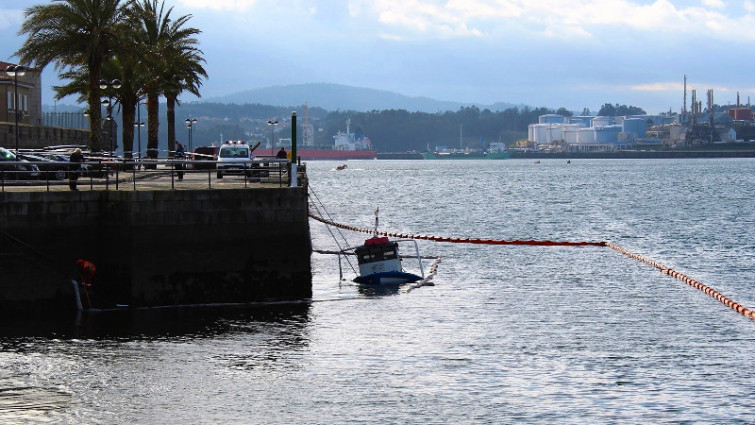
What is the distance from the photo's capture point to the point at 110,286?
2995 centimetres

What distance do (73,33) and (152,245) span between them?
2382 centimetres

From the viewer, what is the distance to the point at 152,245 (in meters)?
29.7

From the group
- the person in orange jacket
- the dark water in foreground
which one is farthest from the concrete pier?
the dark water in foreground

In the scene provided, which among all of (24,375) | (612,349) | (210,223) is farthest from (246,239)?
(612,349)

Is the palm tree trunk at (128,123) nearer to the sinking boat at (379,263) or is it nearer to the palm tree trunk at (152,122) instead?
the palm tree trunk at (152,122)

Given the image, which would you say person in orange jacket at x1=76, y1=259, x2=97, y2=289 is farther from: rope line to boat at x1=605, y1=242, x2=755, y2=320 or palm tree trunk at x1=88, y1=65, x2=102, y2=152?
palm tree trunk at x1=88, y1=65, x2=102, y2=152

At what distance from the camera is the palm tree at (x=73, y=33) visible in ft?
164

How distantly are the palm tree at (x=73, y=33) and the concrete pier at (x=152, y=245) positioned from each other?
70.9 ft

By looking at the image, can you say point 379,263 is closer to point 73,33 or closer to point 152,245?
point 152,245

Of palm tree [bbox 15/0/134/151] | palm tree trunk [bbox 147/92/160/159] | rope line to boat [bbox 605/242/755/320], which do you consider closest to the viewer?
rope line to boat [bbox 605/242/755/320]

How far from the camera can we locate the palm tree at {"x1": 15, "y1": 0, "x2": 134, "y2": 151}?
49.9m

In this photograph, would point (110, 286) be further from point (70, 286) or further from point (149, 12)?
point (149, 12)

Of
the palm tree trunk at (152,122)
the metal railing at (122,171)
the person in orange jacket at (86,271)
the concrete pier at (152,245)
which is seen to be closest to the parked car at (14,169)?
the metal railing at (122,171)

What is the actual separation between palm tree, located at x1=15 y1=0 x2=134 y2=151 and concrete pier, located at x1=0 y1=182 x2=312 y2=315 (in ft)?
70.9
